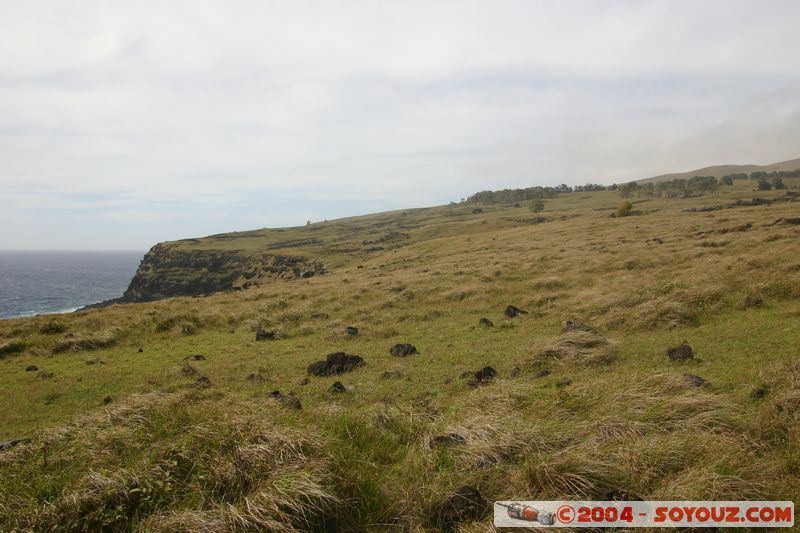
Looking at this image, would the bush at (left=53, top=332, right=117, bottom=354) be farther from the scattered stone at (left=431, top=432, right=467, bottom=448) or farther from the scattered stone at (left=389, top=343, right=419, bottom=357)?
the scattered stone at (left=431, top=432, right=467, bottom=448)

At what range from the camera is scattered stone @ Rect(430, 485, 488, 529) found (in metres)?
5.89

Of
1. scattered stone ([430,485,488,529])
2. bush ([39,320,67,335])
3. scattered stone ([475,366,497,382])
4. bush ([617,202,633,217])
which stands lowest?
scattered stone ([475,366,497,382])

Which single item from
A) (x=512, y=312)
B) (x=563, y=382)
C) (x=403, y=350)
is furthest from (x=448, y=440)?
(x=512, y=312)

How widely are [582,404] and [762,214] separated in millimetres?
48719

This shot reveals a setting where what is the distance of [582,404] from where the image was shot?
862 cm

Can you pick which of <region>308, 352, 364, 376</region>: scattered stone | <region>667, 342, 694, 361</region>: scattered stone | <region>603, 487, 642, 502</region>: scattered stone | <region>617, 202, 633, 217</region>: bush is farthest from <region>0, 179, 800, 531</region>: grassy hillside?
<region>617, 202, 633, 217</region>: bush

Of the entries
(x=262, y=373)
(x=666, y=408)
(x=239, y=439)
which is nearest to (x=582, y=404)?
(x=666, y=408)

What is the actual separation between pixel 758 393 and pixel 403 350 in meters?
Result: 11.4

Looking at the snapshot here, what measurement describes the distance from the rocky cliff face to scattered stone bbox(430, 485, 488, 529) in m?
77.3

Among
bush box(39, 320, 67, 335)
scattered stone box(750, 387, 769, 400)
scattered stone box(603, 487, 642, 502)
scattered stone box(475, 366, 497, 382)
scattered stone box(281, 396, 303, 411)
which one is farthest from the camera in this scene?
bush box(39, 320, 67, 335)

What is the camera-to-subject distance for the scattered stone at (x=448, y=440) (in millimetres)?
7652

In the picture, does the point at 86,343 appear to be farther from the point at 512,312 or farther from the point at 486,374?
the point at 512,312

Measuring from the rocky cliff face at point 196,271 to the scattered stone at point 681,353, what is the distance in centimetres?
7258

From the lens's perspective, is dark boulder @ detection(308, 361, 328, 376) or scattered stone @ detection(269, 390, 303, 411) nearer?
scattered stone @ detection(269, 390, 303, 411)
